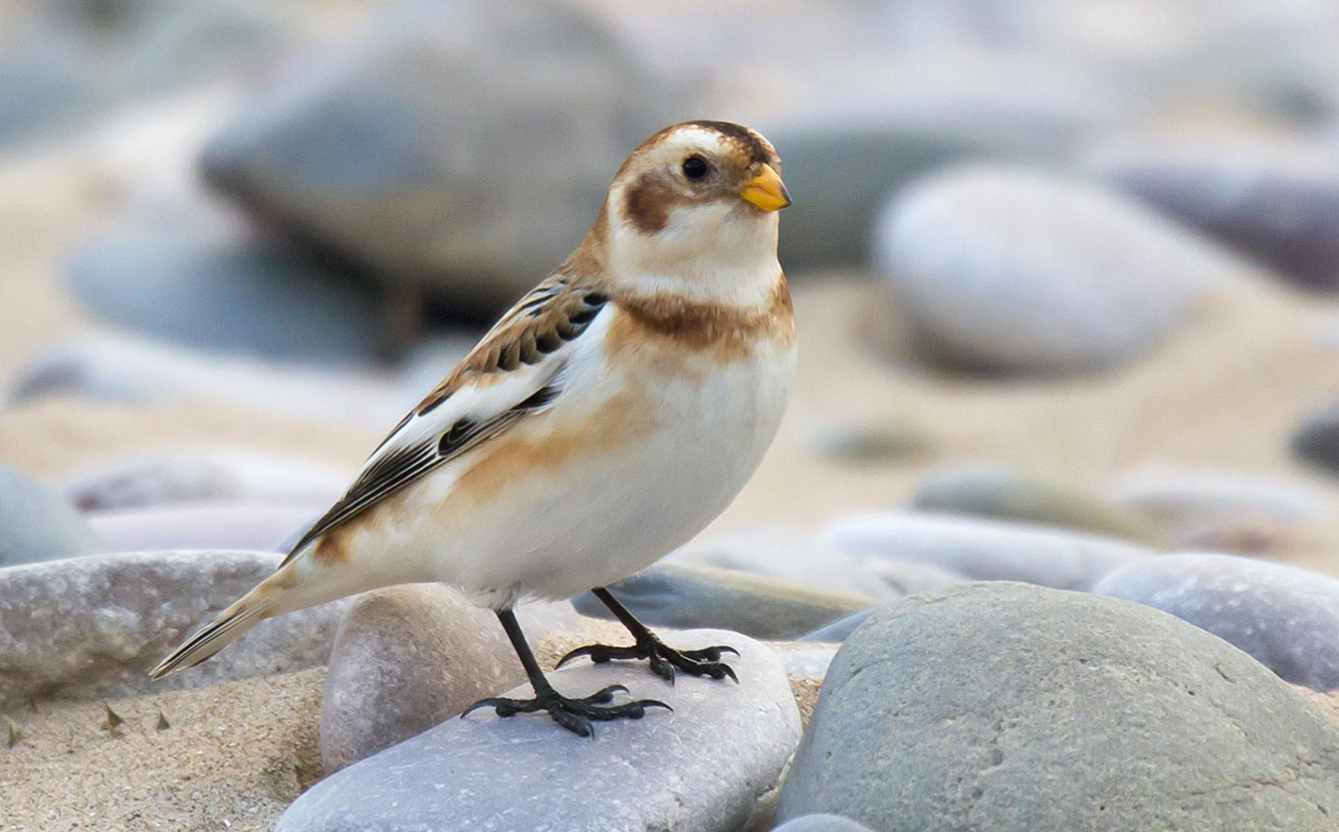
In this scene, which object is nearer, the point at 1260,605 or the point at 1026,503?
the point at 1260,605

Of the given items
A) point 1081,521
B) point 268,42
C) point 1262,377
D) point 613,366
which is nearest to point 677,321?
point 613,366

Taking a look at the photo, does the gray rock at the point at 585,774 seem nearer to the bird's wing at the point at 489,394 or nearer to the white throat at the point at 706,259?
the bird's wing at the point at 489,394

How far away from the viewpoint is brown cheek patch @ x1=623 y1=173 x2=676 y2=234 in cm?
294

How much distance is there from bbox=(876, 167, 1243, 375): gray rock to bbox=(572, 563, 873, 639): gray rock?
481 centimetres

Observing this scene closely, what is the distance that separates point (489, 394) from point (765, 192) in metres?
0.63

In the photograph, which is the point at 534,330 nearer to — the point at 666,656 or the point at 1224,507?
the point at 666,656

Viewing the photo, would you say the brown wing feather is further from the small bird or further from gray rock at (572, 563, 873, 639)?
gray rock at (572, 563, 873, 639)

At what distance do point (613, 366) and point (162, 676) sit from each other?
132 centimetres

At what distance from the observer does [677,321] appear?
2.84 m

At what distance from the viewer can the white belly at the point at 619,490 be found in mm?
2803

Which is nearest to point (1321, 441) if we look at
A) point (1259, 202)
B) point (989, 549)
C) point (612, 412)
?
point (1259, 202)

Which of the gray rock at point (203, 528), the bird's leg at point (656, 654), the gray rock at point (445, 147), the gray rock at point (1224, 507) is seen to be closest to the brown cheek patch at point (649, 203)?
the bird's leg at point (656, 654)

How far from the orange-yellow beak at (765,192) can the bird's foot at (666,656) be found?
2.97ft

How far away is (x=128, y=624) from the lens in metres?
3.41
